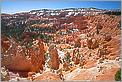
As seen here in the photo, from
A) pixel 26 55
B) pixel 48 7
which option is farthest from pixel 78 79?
pixel 48 7

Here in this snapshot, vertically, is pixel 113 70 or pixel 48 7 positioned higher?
pixel 48 7

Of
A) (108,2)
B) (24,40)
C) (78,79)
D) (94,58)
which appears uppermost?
(108,2)

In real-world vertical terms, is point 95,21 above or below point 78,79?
above

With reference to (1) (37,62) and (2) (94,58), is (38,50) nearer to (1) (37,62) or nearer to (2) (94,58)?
(1) (37,62)

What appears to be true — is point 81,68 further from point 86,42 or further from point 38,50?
point 38,50

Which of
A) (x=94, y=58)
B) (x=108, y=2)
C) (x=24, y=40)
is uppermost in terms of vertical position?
(x=108, y=2)

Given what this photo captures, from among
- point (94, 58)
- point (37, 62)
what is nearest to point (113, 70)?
point (94, 58)
